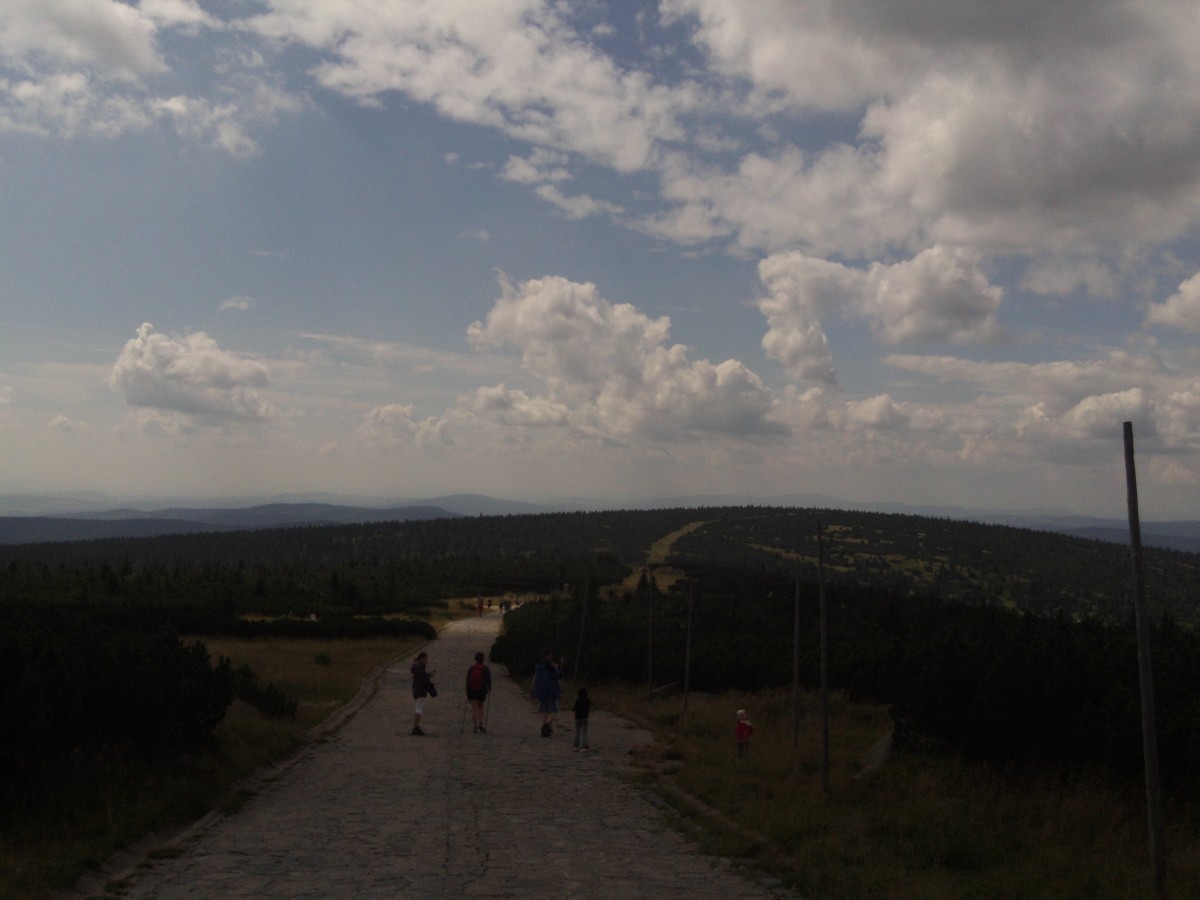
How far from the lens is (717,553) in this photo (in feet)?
410

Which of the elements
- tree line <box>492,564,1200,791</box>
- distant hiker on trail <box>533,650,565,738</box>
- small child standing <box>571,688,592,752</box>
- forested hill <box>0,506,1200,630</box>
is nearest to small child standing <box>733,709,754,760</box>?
tree line <box>492,564,1200,791</box>

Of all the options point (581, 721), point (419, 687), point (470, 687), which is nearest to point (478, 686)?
point (470, 687)

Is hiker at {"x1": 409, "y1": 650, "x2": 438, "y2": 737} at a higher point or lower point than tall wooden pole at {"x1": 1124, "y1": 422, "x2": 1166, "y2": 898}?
lower

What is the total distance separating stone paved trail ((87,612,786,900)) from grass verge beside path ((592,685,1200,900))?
0.68 m

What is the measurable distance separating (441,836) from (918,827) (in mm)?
4996

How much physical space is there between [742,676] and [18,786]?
23194 millimetres

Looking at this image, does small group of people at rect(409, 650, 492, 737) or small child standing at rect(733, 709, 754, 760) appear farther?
small group of people at rect(409, 650, 492, 737)

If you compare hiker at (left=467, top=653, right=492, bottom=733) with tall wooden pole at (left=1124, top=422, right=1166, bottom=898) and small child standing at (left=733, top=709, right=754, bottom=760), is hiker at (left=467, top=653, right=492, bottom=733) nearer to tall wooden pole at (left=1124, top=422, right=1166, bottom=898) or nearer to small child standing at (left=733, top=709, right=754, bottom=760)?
small child standing at (left=733, top=709, right=754, bottom=760)

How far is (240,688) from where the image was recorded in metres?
19.1

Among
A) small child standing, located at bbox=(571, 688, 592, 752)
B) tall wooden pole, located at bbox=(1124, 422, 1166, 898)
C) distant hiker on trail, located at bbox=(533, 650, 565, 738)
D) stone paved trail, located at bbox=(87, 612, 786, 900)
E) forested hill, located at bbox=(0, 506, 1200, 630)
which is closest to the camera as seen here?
tall wooden pole, located at bbox=(1124, 422, 1166, 898)

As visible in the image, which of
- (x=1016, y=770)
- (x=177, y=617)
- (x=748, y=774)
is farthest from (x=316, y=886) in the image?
(x=177, y=617)

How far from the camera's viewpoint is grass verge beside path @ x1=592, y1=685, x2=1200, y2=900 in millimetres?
8336

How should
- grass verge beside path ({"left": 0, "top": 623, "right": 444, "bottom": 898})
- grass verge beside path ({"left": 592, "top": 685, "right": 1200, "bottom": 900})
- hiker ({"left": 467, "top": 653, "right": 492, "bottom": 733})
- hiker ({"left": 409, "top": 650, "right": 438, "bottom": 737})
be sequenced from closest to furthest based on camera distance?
grass verge beside path ({"left": 0, "top": 623, "right": 444, "bottom": 898}) < grass verge beside path ({"left": 592, "top": 685, "right": 1200, "bottom": 900}) < hiker ({"left": 409, "top": 650, "right": 438, "bottom": 737}) < hiker ({"left": 467, "top": 653, "right": 492, "bottom": 733})

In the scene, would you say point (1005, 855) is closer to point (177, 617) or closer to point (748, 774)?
point (748, 774)
